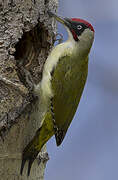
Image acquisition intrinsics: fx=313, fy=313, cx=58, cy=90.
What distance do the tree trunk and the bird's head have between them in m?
0.43

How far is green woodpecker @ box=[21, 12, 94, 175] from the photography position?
93.4 inches

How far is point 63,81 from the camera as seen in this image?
2576mm

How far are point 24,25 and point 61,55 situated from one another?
0.63 m

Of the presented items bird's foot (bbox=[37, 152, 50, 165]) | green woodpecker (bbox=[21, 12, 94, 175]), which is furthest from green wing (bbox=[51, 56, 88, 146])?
bird's foot (bbox=[37, 152, 50, 165])

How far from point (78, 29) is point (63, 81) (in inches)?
20.7

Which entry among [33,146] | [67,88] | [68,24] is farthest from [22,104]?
[68,24]

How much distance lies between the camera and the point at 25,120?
2004 mm

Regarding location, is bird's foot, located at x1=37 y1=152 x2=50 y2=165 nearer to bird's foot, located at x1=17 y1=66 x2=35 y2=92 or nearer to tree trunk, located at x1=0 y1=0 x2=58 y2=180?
tree trunk, located at x1=0 y1=0 x2=58 y2=180

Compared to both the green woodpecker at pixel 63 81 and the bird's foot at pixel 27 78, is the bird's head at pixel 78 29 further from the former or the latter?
the bird's foot at pixel 27 78

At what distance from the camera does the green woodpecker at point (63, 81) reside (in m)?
2.37

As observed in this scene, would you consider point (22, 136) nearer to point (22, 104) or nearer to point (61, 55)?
point (22, 104)

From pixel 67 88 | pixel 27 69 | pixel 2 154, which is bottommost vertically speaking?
pixel 2 154

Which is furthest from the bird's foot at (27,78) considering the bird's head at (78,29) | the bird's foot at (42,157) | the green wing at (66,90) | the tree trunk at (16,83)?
the bird's head at (78,29)

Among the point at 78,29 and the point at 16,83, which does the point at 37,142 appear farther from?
the point at 78,29
